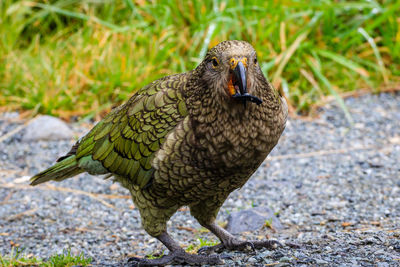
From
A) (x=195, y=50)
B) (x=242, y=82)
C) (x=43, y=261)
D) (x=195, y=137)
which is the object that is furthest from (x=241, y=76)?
(x=195, y=50)

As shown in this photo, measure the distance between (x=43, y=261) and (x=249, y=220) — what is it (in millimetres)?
1585

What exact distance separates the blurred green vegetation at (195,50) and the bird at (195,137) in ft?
9.09

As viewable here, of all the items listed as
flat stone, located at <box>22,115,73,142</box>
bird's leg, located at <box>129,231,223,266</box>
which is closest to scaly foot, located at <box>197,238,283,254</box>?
bird's leg, located at <box>129,231,223,266</box>

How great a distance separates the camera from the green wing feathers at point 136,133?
328cm

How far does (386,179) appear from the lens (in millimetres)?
5121

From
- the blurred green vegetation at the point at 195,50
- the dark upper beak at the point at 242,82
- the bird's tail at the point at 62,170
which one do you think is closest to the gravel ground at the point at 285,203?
the blurred green vegetation at the point at 195,50

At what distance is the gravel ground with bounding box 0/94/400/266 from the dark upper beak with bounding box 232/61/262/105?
3.14ft

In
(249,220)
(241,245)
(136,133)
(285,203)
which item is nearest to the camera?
(136,133)

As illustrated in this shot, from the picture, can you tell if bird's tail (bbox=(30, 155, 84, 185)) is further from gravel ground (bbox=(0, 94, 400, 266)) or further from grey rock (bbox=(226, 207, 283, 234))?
grey rock (bbox=(226, 207, 283, 234))

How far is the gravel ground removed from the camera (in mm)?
3578

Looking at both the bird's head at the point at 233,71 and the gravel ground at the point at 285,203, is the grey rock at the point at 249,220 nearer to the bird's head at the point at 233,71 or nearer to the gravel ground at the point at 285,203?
the gravel ground at the point at 285,203

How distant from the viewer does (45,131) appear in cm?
598

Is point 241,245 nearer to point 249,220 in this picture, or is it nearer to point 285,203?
point 249,220

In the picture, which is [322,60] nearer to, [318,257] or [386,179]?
[386,179]
